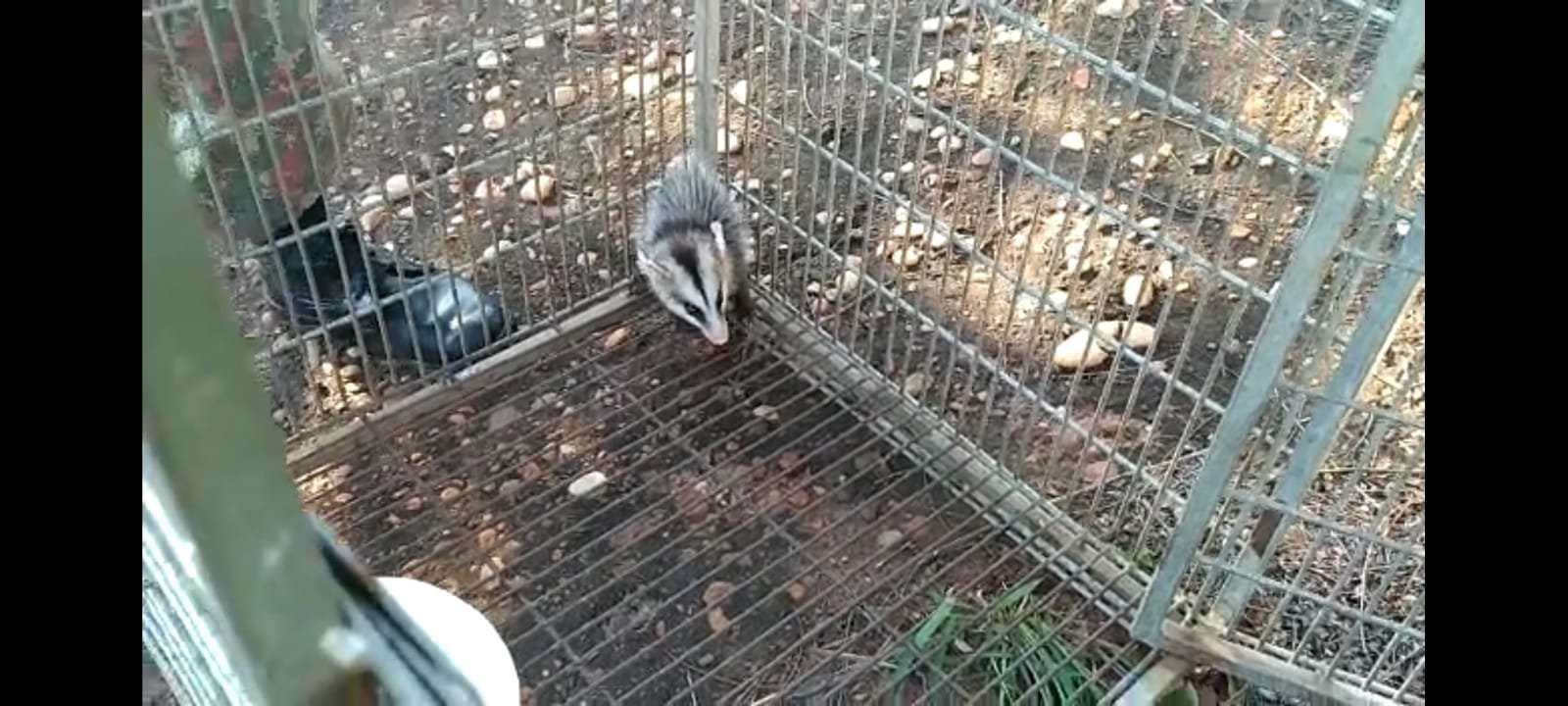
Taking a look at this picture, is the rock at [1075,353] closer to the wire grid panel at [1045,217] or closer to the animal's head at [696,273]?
the wire grid panel at [1045,217]

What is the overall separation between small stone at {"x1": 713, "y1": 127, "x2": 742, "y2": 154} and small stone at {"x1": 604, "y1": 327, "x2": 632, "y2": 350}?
34 centimetres

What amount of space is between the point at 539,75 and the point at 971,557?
1.13 m

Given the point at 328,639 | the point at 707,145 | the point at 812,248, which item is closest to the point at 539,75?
the point at 707,145

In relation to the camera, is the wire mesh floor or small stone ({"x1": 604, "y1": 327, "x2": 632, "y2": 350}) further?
small stone ({"x1": 604, "y1": 327, "x2": 632, "y2": 350})

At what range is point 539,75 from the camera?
248cm

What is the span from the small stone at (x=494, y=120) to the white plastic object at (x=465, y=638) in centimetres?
146

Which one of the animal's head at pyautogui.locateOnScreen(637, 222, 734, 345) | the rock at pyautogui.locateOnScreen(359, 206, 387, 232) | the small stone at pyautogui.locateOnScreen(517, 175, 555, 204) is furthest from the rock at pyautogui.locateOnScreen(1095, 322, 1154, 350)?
the rock at pyautogui.locateOnScreen(359, 206, 387, 232)

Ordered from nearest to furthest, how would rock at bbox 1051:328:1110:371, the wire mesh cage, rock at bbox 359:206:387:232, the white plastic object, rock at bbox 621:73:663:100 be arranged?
1. the white plastic object
2. the wire mesh cage
3. rock at bbox 1051:328:1110:371
4. rock at bbox 359:206:387:232
5. rock at bbox 621:73:663:100

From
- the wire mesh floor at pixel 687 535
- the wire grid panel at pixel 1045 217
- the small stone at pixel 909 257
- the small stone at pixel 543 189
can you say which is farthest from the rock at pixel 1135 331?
the small stone at pixel 543 189

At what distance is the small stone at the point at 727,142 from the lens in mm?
2314

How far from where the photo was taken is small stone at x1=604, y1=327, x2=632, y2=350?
2334 mm

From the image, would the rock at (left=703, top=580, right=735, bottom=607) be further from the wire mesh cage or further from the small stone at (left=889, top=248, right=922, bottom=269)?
the small stone at (left=889, top=248, right=922, bottom=269)

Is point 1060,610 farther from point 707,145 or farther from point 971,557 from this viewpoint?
point 707,145

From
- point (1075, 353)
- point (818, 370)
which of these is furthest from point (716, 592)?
point (1075, 353)
